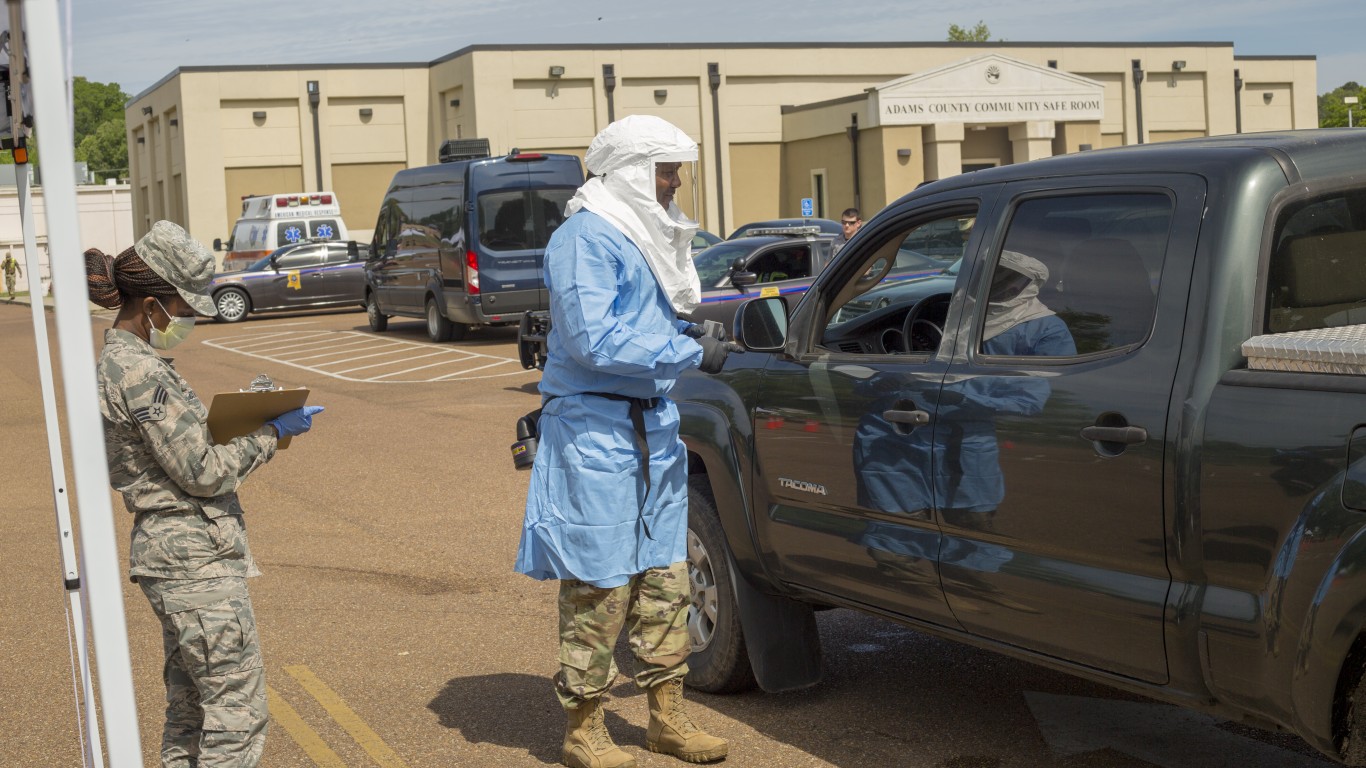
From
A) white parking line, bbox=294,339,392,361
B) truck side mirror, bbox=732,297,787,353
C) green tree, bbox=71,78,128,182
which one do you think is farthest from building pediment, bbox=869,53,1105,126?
green tree, bbox=71,78,128,182

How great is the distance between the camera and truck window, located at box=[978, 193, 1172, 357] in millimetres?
3977

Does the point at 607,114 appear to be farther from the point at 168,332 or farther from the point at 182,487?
the point at 182,487

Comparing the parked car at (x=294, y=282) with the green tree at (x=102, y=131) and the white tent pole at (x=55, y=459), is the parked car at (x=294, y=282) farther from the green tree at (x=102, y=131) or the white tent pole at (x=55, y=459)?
the green tree at (x=102, y=131)

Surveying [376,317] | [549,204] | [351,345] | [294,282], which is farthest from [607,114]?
[549,204]

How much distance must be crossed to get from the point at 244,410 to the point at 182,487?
0.26 metres

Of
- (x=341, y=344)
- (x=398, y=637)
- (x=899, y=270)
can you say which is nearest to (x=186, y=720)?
(x=398, y=637)

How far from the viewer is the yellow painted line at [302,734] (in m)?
5.16

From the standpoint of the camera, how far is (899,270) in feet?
18.5

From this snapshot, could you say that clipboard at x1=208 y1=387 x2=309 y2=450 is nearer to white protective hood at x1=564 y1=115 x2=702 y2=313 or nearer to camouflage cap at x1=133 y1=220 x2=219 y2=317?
camouflage cap at x1=133 y1=220 x2=219 y2=317

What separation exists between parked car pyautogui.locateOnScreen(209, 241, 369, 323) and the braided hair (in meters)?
26.7

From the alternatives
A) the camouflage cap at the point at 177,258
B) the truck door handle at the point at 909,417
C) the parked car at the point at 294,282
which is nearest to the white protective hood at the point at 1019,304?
the truck door handle at the point at 909,417

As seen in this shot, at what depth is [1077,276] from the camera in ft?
13.8

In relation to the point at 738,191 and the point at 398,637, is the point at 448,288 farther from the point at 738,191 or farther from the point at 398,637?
the point at 738,191

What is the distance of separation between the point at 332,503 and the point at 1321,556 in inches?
316
